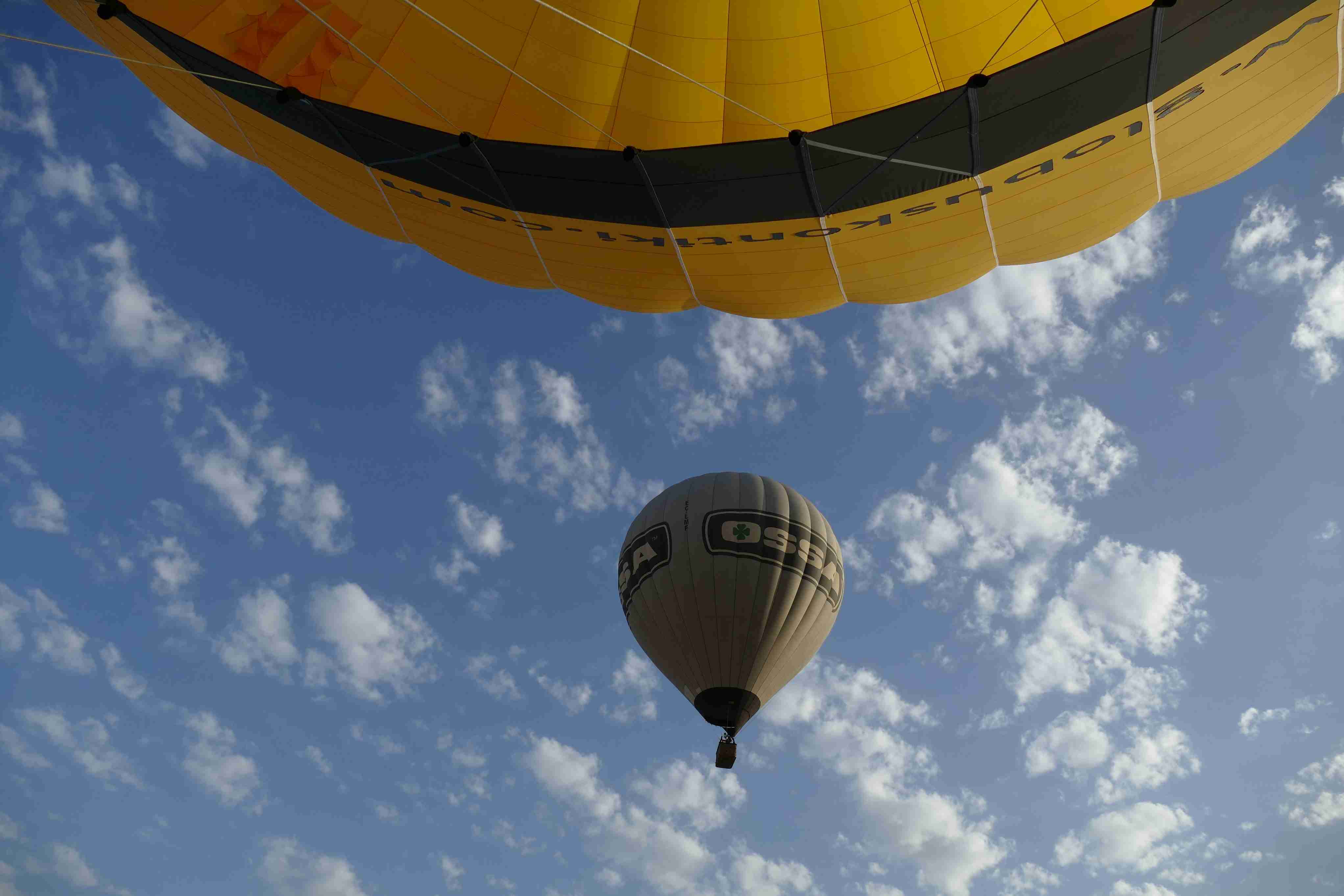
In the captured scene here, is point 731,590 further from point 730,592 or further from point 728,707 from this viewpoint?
point 728,707

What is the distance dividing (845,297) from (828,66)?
7.42 feet

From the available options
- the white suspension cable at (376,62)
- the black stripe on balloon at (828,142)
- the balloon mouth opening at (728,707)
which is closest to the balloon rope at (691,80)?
the black stripe on balloon at (828,142)

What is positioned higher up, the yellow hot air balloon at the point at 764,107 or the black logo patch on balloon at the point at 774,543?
the black logo patch on balloon at the point at 774,543

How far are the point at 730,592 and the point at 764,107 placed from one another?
23.0ft

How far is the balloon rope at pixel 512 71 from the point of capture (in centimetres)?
721

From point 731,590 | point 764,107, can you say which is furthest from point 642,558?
point 764,107

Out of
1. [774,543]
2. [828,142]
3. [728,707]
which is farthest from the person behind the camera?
[774,543]

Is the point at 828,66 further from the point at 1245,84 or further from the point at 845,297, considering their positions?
the point at 1245,84

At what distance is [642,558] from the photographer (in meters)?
13.9

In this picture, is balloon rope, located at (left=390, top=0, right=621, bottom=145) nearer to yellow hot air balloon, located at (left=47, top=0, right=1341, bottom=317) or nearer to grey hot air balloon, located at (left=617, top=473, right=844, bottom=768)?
yellow hot air balloon, located at (left=47, top=0, right=1341, bottom=317)

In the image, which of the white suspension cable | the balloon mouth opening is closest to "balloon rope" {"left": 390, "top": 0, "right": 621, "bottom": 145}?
the white suspension cable

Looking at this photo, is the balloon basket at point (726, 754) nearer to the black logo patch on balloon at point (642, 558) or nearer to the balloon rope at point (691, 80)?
the black logo patch on balloon at point (642, 558)

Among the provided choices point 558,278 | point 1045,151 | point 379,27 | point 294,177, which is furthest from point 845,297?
point 294,177

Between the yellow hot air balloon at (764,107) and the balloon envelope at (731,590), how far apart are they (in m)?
5.73
